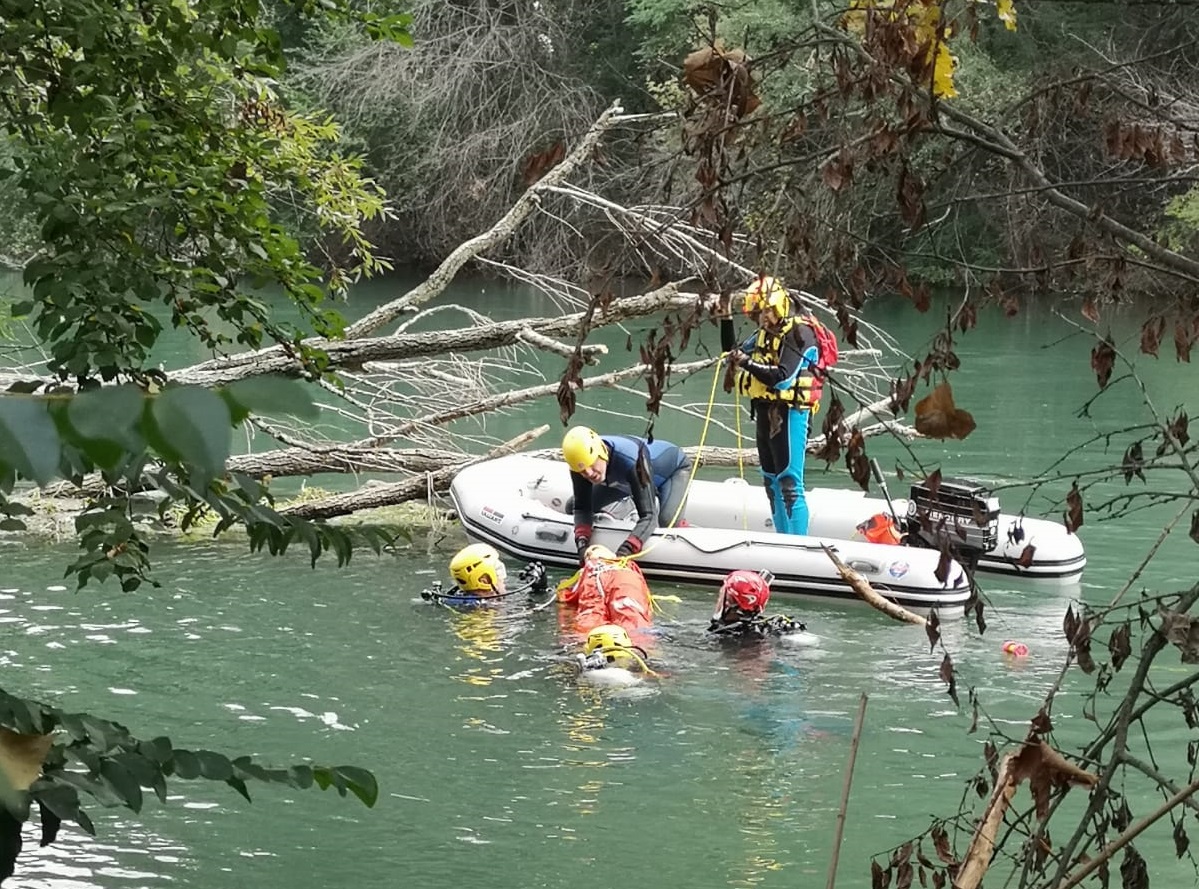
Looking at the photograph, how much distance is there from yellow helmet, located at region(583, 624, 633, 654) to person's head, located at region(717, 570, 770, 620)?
0.77 meters

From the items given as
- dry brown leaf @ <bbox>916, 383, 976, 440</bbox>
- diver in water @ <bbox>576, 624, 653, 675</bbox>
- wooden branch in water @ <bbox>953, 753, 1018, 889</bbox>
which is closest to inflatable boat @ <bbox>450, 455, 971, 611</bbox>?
diver in water @ <bbox>576, 624, 653, 675</bbox>

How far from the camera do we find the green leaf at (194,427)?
3.35 ft

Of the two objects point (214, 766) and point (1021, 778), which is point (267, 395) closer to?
point (214, 766)

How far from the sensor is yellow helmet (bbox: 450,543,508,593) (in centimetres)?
948

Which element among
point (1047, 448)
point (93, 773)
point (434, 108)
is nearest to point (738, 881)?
point (93, 773)

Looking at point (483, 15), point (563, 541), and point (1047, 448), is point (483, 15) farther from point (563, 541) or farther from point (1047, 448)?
point (563, 541)

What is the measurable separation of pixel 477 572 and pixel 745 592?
1.66 meters

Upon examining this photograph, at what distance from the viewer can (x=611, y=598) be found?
29.4 ft

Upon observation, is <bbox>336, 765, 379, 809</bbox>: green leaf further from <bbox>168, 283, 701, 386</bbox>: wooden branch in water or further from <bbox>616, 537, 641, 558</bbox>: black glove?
<bbox>616, 537, 641, 558</bbox>: black glove

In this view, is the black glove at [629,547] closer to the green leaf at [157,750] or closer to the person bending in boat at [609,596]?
the person bending in boat at [609,596]

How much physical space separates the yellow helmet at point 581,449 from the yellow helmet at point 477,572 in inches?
29.3

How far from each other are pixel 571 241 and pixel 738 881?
744 inches

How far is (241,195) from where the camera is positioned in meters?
4.09

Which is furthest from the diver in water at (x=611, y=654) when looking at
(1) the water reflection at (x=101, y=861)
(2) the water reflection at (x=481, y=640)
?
(1) the water reflection at (x=101, y=861)
